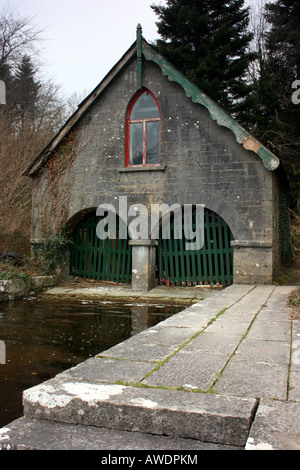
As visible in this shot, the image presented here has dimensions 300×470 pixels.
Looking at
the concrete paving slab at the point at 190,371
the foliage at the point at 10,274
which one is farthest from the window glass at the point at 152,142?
the concrete paving slab at the point at 190,371

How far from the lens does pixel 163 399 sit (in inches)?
111

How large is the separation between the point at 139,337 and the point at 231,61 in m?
20.0

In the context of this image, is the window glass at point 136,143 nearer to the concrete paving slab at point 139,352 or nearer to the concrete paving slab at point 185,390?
the concrete paving slab at point 185,390

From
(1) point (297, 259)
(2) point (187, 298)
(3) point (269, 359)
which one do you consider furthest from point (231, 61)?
(3) point (269, 359)

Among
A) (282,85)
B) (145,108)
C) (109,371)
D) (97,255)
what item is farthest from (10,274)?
(282,85)

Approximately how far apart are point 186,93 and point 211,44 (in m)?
11.1

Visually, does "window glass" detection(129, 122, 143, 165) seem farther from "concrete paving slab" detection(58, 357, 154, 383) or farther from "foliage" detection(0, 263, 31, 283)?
"concrete paving slab" detection(58, 357, 154, 383)

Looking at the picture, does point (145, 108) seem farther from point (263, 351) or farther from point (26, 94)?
point (26, 94)

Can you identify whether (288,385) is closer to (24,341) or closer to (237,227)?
(24,341)

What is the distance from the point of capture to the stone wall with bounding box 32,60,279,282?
11289mm

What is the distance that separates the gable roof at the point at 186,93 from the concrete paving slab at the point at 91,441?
9105mm

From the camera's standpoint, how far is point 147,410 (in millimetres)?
2701

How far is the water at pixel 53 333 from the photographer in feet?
15.2

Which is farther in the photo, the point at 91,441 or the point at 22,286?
the point at 22,286
